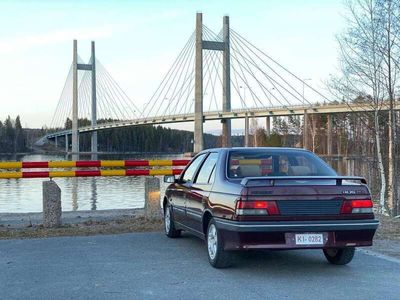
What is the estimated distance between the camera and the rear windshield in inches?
279

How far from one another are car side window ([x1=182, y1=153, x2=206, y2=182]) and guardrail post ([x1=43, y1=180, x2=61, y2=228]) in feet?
9.00

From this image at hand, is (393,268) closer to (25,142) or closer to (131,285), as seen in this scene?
(131,285)

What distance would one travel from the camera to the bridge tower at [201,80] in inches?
1829

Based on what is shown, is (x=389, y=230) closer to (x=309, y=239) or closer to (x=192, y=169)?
(x=192, y=169)

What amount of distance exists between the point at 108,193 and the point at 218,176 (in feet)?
62.3

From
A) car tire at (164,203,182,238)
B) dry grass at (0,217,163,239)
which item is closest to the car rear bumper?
car tire at (164,203,182,238)

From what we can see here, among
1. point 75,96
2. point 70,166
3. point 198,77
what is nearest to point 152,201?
point 70,166

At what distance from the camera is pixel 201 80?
158 ft

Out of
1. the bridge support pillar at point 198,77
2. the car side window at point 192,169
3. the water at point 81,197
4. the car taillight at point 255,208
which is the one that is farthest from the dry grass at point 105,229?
the bridge support pillar at point 198,77

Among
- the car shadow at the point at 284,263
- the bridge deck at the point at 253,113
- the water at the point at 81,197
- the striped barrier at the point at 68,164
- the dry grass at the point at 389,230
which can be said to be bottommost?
the water at the point at 81,197

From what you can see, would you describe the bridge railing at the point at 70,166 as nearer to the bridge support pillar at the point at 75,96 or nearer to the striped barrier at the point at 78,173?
the striped barrier at the point at 78,173

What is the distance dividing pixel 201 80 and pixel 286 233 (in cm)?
4255

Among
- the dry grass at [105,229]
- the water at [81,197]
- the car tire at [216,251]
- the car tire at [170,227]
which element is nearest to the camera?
the car tire at [216,251]

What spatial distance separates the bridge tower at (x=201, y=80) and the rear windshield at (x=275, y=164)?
117 feet
